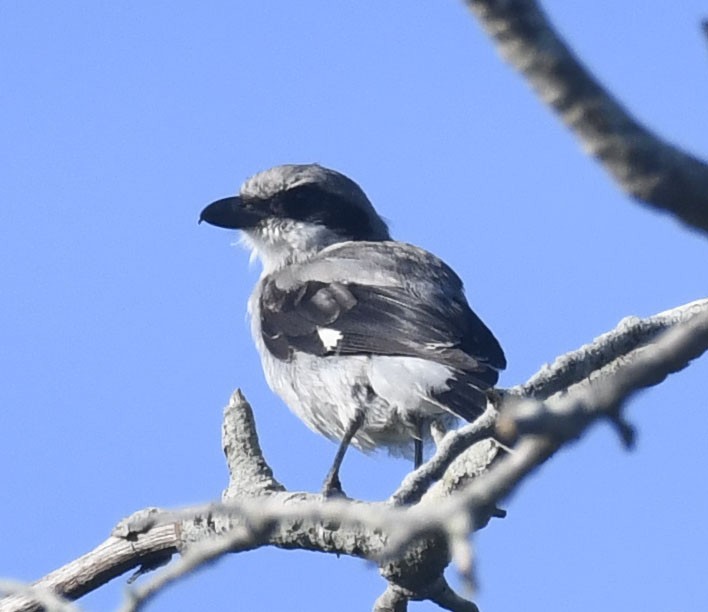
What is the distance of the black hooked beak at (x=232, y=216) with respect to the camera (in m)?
6.93

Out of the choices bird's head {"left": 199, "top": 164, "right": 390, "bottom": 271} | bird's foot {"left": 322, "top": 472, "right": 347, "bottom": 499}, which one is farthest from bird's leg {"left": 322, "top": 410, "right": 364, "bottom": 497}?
bird's head {"left": 199, "top": 164, "right": 390, "bottom": 271}

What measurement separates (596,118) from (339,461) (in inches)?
164

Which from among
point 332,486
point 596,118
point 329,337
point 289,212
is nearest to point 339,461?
point 332,486

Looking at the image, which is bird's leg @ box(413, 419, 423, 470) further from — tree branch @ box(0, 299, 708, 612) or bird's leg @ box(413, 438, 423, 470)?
tree branch @ box(0, 299, 708, 612)

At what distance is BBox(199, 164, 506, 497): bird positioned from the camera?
5.20 meters

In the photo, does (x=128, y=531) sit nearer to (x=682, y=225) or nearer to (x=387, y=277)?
(x=387, y=277)

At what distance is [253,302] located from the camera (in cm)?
662

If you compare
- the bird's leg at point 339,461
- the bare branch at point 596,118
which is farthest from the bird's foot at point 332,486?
the bare branch at point 596,118

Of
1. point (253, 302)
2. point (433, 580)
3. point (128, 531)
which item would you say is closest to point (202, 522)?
point (128, 531)

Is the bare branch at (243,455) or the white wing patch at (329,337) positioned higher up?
the white wing patch at (329,337)

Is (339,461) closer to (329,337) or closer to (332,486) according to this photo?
(332,486)

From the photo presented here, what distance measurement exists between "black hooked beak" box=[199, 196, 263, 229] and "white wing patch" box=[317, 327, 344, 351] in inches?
50.4

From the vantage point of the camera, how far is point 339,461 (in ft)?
16.9

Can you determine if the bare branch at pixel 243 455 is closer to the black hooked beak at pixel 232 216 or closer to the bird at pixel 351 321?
the bird at pixel 351 321
